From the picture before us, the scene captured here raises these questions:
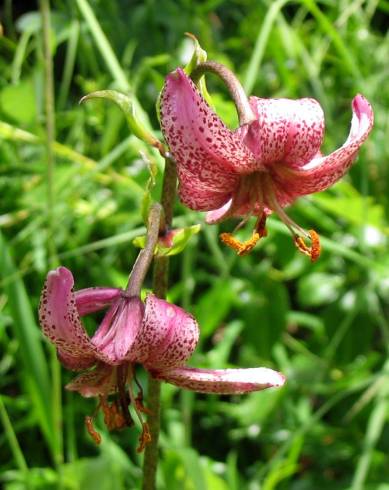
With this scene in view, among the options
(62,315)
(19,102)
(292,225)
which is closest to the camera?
(62,315)

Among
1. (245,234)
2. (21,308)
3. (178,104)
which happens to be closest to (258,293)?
(245,234)

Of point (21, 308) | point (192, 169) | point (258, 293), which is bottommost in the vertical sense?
point (258, 293)

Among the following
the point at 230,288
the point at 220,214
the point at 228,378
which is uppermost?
the point at 220,214

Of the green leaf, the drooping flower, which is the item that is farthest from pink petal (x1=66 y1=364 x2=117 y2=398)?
the green leaf

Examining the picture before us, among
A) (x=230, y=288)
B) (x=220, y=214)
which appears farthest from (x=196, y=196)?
(x=230, y=288)

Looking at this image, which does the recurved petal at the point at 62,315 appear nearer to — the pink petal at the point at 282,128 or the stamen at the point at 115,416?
the stamen at the point at 115,416

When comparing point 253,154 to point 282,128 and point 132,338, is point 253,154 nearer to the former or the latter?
point 282,128

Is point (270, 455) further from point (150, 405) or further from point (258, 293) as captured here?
point (150, 405)
